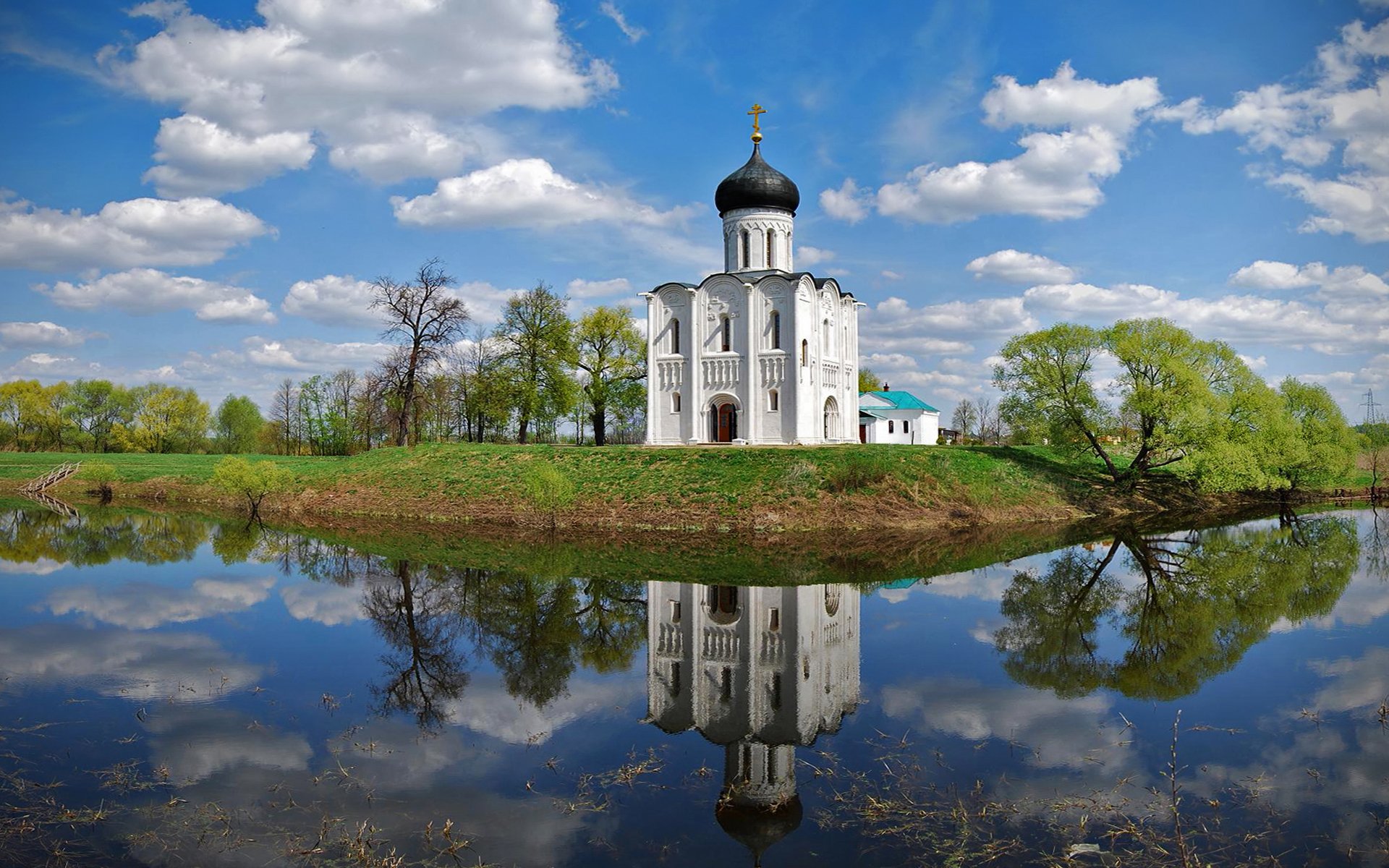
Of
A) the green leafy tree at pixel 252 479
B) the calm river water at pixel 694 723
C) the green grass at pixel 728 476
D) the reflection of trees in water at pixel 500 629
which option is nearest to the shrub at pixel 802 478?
the green grass at pixel 728 476

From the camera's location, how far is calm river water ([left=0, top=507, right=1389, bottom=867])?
6762 mm

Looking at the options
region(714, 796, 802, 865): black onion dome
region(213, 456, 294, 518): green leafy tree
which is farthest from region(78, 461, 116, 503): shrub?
region(714, 796, 802, 865): black onion dome

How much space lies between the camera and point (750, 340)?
37.7 meters

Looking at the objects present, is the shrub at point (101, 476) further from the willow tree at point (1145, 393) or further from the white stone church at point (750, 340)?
the willow tree at point (1145, 393)

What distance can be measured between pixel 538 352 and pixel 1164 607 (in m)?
36.9

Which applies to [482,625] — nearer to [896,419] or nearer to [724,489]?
[724,489]

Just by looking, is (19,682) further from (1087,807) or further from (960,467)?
(960,467)

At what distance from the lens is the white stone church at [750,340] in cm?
3744

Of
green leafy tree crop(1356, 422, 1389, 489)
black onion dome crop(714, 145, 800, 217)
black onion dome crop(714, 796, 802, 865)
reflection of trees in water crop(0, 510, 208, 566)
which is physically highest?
black onion dome crop(714, 145, 800, 217)

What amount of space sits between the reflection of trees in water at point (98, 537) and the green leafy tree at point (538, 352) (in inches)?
712

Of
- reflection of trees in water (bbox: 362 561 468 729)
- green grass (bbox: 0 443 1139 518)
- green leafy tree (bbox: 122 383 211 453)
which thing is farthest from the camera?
green leafy tree (bbox: 122 383 211 453)

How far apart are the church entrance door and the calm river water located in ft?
67.4

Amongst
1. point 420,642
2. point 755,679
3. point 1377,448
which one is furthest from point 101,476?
point 1377,448

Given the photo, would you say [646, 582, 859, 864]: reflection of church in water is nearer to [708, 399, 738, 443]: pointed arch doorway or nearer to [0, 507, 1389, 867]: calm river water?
[0, 507, 1389, 867]: calm river water
